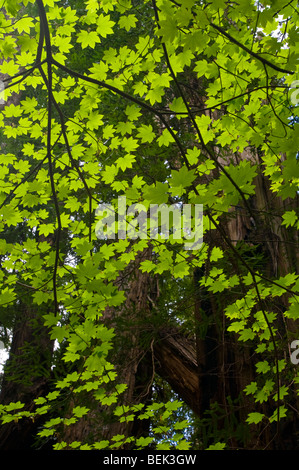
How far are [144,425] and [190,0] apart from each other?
176 inches

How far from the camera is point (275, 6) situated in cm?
142

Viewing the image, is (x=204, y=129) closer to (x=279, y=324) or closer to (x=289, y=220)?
(x=289, y=220)

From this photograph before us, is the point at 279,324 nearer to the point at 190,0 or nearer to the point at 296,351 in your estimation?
the point at 296,351

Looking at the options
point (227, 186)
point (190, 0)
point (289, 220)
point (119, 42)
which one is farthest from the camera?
point (119, 42)

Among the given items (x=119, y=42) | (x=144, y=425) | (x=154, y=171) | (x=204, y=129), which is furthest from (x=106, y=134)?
(x=144, y=425)

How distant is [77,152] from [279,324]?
2.43m

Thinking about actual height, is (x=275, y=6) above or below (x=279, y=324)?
above

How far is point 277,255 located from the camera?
3609mm

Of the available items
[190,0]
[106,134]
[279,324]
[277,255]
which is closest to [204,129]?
[106,134]
